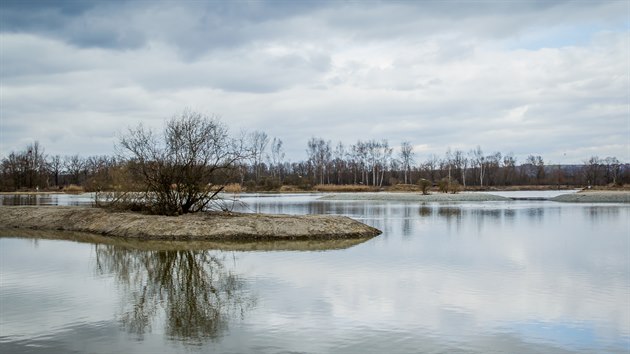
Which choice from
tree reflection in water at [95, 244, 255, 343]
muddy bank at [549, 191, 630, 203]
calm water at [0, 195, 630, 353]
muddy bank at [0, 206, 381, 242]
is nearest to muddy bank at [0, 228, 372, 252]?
muddy bank at [0, 206, 381, 242]

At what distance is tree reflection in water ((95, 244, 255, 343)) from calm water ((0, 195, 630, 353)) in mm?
40

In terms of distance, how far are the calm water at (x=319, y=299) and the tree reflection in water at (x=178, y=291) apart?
1.6 inches

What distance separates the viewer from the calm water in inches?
318

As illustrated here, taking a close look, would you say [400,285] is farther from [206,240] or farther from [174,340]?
[206,240]

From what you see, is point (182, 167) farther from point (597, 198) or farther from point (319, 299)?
point (597, 198)

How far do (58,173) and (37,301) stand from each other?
412 ft

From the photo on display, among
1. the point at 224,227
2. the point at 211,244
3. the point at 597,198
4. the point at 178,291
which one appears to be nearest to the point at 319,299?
the point at 178,291

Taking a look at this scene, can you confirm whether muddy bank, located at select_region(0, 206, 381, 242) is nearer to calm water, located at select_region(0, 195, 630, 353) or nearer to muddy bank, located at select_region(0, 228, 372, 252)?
muddy bank, located at select_region(0, 228, 372, 252)

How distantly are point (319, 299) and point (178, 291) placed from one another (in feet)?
10.5

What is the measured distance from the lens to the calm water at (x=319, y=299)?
8.07 meters

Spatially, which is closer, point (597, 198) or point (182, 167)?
point (182, 167)

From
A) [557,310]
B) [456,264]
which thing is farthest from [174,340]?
[456,264]

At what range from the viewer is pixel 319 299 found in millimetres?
10688

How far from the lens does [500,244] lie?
1984cm
